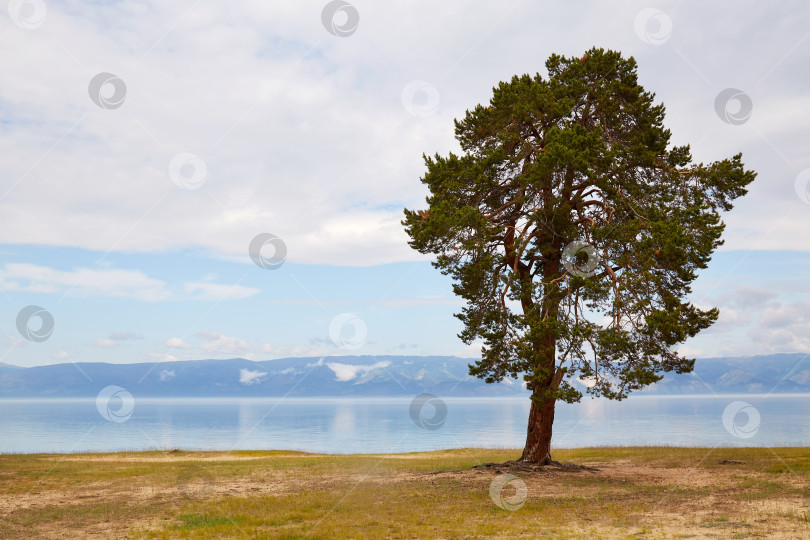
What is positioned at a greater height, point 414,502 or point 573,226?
point 573,226

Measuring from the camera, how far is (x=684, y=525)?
12.7m

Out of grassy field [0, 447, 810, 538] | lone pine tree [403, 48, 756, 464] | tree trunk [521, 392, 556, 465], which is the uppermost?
lone pine tree [403, 48, 756, 464]

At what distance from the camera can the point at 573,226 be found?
22.3 metres

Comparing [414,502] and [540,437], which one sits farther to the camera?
[540,437]

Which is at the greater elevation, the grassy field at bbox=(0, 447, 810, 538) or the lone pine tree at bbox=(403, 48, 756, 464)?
the lone pine tree at bbox=(403, 48, 756, 464)

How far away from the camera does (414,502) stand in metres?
16.5

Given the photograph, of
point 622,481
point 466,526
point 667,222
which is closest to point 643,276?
point 667,222

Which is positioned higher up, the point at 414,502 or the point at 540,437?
the point at 540,437

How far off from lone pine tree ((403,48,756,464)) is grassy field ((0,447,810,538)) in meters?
3.72

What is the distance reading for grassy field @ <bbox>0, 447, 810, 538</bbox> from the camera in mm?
12836

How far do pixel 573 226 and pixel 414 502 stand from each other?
39.8ft

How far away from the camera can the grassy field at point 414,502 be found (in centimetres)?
1284

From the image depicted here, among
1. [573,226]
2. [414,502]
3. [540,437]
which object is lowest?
[414,502]

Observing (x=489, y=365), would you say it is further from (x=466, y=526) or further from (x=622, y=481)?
(x=466, y=526)
